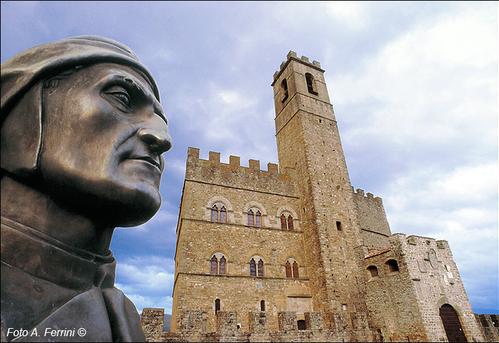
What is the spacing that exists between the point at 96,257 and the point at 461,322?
1783 centimetres

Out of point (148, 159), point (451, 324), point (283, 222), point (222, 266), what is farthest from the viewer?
point (283, 222)

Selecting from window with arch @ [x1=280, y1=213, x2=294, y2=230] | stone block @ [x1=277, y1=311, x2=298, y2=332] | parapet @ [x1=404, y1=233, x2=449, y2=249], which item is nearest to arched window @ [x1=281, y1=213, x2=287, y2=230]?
window with arch @ [x1=280, y1=213, x2=294, y2=230]

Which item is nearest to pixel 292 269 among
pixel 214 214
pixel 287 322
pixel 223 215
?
pixel 223 215

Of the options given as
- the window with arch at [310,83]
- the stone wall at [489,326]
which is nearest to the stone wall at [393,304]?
the stone wall at [489,326]

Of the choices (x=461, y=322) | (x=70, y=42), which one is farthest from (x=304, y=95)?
(x=70, y=42)

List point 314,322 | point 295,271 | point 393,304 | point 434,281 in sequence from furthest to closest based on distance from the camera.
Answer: point 295,271, point 434,281, point 393,304, point 314,322

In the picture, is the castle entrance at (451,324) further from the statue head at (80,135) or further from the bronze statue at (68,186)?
the statue head at (80,135)

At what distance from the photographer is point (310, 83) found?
23.0m

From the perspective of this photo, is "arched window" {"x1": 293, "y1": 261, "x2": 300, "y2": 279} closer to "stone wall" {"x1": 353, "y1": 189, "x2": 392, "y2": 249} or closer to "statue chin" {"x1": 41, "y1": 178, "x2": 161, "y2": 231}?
"stone wall" {"x1": 353, "y1": 189, "x2": 392, "y2": 249}

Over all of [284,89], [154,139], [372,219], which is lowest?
[154,139]

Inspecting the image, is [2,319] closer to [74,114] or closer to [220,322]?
[74,114]

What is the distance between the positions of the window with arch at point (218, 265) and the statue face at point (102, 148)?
1418cm

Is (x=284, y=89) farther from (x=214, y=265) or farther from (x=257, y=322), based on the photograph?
(x=257, y=322)

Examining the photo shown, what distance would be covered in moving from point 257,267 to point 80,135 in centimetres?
1549
